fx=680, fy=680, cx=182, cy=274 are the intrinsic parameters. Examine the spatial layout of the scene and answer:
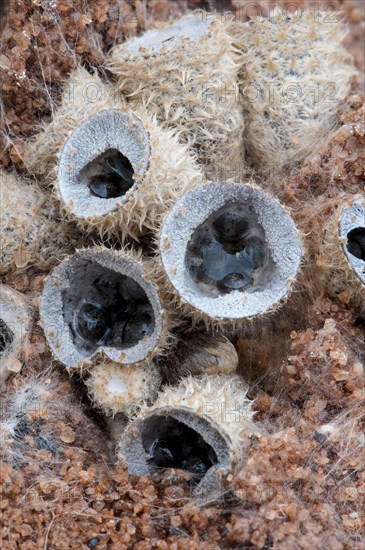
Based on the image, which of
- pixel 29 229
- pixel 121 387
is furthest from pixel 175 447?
pixel 29 229

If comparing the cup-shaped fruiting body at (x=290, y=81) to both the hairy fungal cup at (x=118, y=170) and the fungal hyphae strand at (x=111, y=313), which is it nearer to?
the hairy fungal cup at (x=118, y=170)

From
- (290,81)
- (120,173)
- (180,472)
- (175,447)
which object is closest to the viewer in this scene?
(180,472)

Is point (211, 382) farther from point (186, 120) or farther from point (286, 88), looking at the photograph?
point (286, 88)

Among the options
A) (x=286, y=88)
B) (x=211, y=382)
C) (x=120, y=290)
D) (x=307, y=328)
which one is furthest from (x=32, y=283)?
(x=286, y=88)

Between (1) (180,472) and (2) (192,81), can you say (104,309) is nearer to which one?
(1) (180,472)

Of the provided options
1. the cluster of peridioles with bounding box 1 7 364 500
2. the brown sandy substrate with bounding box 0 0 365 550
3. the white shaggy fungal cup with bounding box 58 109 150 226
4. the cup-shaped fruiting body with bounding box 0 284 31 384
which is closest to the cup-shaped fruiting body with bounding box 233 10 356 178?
the cluster of peridioles with bounding box 1 7 364 500

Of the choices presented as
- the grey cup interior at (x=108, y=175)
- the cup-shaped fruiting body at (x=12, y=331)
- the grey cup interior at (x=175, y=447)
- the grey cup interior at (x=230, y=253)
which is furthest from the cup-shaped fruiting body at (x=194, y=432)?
the grey cup interior at (x=108, y=175)

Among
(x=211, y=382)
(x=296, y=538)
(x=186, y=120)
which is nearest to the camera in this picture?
(x=296, y=538)
